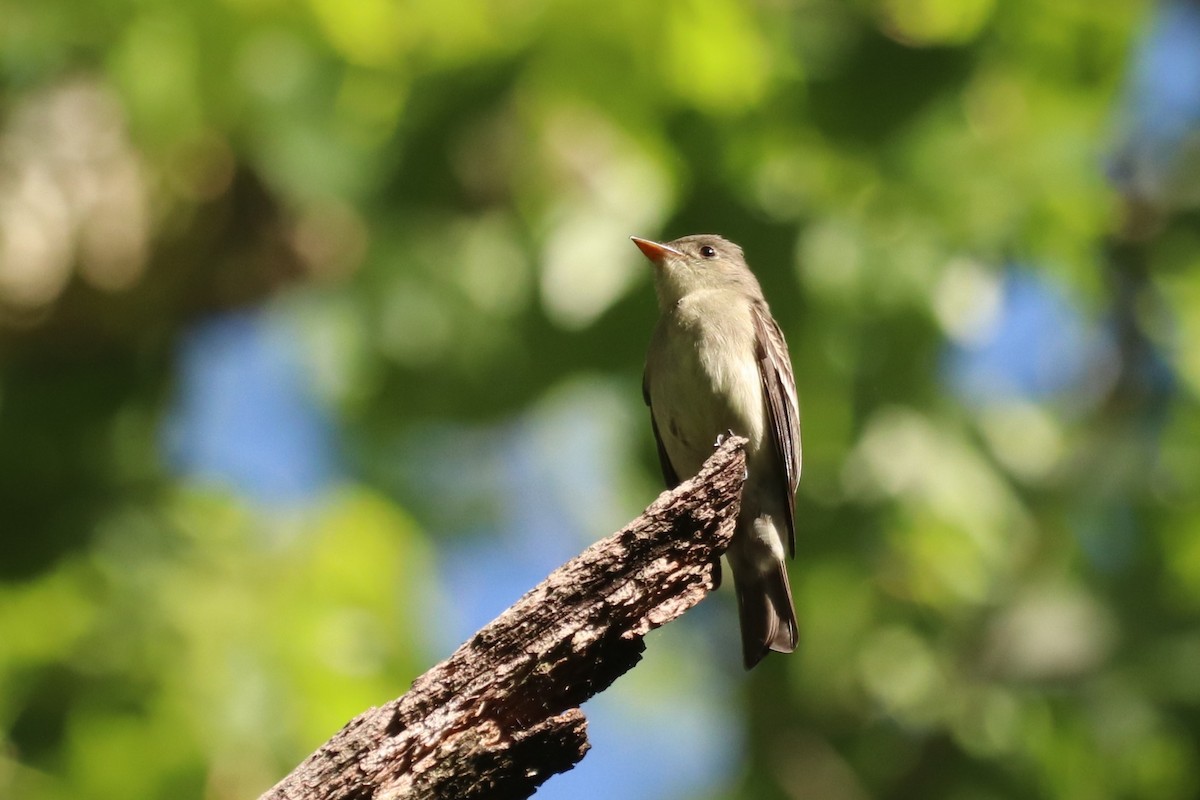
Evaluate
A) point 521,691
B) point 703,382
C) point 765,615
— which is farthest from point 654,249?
point 521,691

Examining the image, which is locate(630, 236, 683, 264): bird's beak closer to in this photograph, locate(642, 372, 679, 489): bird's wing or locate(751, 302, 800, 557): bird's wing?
locate(642, 372, 679, 489): bird's wing

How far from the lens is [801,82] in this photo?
5.80 metres

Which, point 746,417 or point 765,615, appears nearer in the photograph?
point 746,417

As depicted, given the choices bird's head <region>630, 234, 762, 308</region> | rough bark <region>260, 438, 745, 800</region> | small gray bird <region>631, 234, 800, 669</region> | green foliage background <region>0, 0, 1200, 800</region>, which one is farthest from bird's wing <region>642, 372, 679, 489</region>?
rough bark <region>260, 438, 745, 800</region>

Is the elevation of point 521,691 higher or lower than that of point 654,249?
lower

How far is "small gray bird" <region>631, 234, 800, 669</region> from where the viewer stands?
18.9ft

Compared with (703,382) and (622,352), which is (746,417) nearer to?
(703,382)

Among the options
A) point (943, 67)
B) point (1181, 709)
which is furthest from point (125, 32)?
point (1181, 709)

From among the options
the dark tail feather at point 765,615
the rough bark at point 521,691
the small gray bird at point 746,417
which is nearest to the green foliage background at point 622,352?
the small gray bird at point 746,417

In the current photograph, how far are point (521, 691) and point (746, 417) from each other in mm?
2769

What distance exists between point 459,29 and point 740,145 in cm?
128

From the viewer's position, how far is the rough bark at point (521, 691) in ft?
9.87

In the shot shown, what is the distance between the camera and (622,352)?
6.18 m

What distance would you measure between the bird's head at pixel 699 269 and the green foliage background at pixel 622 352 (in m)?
0.27
